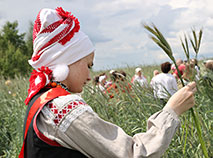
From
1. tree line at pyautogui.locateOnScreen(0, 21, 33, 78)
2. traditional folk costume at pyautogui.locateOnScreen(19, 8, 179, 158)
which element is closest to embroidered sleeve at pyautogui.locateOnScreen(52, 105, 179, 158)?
traditional folk costume at pyautogui.locateOnScreen(19, 8, 179, 158)

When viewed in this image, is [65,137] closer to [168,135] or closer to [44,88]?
[44,88]

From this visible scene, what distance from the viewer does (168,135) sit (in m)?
1.26

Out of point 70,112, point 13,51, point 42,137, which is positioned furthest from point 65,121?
point 13,51

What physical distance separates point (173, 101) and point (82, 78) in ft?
1.68

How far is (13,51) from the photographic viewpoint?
1049 inches

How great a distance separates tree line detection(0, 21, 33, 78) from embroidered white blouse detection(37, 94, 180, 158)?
20.7 m

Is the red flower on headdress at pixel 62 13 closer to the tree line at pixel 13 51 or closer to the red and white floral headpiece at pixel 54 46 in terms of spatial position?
the red and white floral headpiece at pixel 54 46

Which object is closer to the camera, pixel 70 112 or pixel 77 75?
pixel 70 112

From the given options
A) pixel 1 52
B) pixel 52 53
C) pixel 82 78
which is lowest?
pixel 1 52

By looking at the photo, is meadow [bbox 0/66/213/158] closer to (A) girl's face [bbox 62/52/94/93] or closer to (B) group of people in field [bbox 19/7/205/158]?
(B) group of people in field [bbox 19/7/205/158]

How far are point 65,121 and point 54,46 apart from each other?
45 cm

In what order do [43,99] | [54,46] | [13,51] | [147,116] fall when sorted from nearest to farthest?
[43,99] → [54,46] → [147,116] → [13,51]

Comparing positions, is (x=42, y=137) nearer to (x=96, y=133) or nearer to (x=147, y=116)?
(x=96, y=133)

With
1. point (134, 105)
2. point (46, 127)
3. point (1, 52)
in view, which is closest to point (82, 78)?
point (46, 127)
